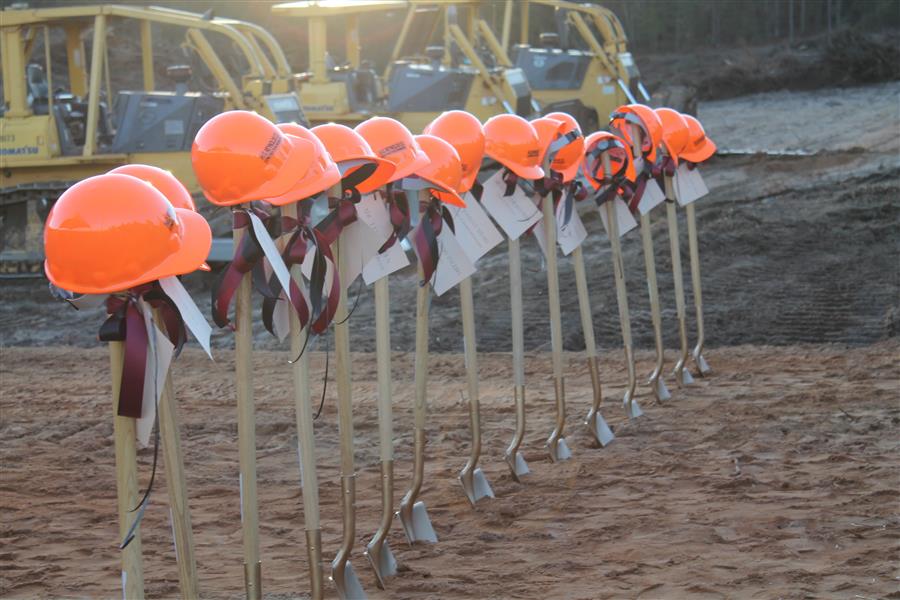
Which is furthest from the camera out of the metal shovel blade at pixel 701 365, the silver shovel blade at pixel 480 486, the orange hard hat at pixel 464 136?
the metal shovel blade at pixel 701 365

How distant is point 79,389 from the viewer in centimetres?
1048

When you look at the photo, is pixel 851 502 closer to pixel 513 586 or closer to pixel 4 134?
pixel 513 586

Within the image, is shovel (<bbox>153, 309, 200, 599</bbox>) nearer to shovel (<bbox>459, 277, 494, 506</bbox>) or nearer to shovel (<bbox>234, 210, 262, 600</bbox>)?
shovel (<bbox>234, 210, 262, 600</bbox>)

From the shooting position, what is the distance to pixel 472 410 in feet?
23.6

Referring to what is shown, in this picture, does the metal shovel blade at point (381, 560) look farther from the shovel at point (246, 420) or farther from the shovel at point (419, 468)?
the shovel at point (246, 420)

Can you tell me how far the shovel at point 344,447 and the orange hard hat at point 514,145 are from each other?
2093 millimetres

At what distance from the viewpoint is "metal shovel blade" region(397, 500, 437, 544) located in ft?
21.1

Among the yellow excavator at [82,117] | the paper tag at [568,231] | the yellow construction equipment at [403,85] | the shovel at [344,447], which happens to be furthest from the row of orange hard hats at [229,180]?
the yellow construction equipment at [403,85]

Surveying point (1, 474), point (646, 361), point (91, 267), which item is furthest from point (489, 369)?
point (91, 267)

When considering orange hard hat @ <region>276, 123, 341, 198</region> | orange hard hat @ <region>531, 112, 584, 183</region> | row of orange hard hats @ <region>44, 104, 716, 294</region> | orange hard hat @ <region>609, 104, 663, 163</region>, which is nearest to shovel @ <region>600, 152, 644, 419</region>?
orange hard hat @ <region>609, 104, 663, 163</region>

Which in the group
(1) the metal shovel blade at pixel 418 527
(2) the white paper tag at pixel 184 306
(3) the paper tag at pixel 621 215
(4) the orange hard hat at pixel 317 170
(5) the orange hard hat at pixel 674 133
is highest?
(4) the orange hard hat at pixel 317 170

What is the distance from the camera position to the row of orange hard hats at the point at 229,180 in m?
3.88

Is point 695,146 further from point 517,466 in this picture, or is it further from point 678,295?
point 517,466

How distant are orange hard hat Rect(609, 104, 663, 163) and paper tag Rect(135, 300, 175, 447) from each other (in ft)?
18.8
